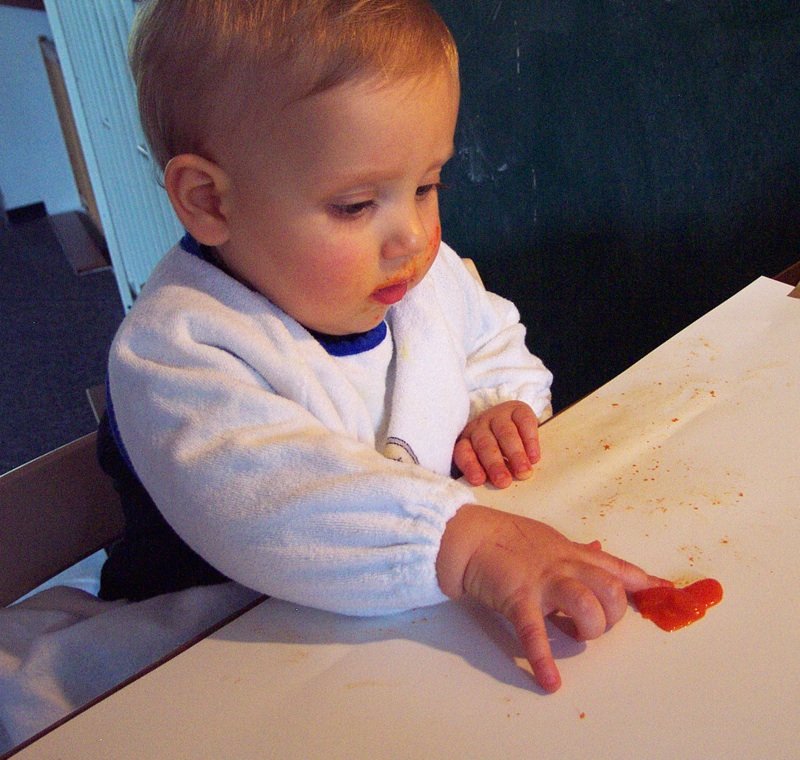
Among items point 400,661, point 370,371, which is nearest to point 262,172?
point 370,371

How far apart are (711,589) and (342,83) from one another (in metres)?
0.37

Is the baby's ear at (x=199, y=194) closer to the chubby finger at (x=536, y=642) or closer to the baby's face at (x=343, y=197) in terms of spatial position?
the baby's face at (x=343, y=197)

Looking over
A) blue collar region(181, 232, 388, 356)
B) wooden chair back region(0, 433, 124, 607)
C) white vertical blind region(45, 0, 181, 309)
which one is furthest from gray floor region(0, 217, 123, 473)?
blue collar region(181, 232, 388, 356)

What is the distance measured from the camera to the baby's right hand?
425 mm

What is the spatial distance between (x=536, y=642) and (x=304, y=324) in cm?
30

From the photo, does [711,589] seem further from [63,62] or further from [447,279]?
[63,62]

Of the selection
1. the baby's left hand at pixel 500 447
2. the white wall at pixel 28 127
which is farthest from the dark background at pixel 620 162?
the white wall at pixel 28 127

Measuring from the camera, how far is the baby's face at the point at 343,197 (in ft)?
1.63

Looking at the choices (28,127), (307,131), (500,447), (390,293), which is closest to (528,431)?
(500,447)

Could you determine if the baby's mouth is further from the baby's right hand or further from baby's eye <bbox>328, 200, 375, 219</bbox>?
the baby's right hand

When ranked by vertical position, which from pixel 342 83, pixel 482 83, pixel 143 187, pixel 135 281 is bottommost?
pixel 135 281

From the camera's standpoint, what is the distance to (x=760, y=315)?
708 millimetres

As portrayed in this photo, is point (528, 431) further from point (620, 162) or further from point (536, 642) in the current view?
point (620, 162)

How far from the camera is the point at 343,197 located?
1.70 ft
